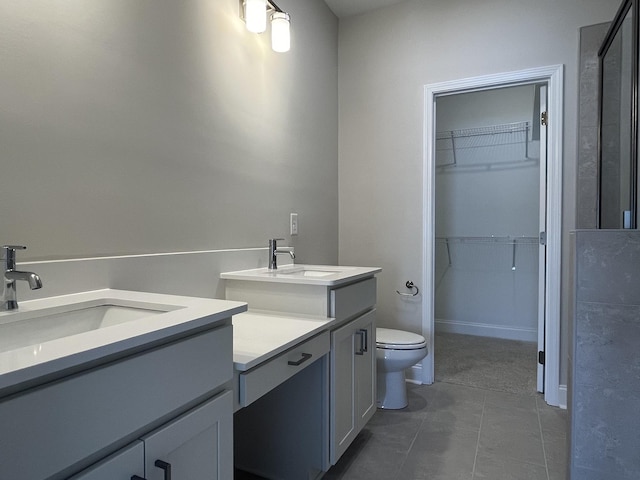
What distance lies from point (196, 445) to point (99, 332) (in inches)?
13.1

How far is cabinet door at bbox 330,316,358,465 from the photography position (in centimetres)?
142

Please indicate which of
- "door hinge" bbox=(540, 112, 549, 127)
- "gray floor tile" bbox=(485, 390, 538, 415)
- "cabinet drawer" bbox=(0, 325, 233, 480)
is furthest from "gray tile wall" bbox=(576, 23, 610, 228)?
"cabinet drawer" bbox=(0, 325, 233, 480)

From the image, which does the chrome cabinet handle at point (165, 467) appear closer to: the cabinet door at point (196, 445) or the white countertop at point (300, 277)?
the cabinet door at point (196, 445)

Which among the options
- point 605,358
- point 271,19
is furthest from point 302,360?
point 271,19

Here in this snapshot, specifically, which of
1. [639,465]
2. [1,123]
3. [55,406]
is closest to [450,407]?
[639,465]

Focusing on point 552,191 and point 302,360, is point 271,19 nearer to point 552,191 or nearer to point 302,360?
point 302,360

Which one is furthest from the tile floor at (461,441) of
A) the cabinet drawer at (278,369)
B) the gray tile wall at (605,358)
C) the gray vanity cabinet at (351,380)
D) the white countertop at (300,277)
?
the white countertop at (300,277)

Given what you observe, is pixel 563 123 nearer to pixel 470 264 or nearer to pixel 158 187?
pixel 470 264

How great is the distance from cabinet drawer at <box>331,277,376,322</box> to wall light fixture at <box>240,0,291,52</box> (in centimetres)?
120

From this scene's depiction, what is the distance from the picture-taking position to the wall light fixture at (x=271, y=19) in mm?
1670

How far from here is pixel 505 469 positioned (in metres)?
1.62

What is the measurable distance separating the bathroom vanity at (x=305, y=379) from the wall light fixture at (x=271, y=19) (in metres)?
1.10

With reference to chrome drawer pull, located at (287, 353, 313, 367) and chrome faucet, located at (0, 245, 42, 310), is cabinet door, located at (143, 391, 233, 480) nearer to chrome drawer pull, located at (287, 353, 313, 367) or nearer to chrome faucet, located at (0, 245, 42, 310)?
chrome drawer pull, located at (287, 353, 313, 367)

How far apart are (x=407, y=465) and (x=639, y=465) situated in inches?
32.2
